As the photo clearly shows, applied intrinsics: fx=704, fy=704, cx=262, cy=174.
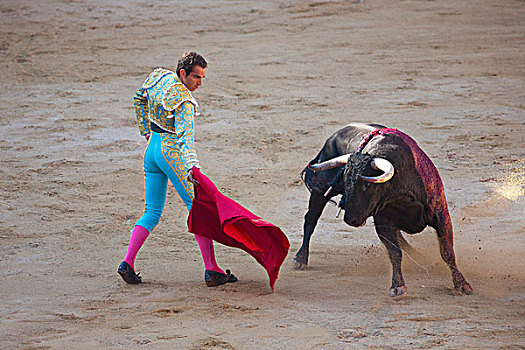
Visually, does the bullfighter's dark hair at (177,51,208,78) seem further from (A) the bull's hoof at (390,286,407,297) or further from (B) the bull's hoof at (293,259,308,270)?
(A) the bull's hoof at (390,286,407,297)

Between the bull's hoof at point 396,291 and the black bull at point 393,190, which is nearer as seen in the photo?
the black bull at point 393,190

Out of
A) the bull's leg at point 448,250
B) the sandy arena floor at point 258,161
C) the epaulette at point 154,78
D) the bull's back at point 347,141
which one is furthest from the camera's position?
the bull's back at point 347,141

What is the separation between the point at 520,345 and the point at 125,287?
2684 millimetres

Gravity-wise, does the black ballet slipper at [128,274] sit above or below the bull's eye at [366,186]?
below

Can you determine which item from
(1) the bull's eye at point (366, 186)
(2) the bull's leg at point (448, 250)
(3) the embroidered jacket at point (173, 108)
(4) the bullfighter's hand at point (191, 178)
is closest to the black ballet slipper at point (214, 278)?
(4) the bullfighter's hand at point (191, 178)

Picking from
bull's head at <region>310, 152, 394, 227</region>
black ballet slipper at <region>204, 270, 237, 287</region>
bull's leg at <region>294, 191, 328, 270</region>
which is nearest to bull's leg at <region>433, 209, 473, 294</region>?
bull's head at <region>310, 152, 394, 227</region>

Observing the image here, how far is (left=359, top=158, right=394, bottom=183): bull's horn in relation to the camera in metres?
4.50

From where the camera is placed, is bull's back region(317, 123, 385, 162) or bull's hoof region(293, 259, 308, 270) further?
bull's hoof region(293, 259, 308, 270)

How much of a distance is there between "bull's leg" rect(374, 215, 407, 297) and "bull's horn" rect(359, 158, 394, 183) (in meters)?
0.50

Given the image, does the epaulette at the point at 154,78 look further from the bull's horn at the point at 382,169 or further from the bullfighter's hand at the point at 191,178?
the bull's horn at the point at 382,169

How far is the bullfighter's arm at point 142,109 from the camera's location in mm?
4898

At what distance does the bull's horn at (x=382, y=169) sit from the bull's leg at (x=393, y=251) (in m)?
0.50

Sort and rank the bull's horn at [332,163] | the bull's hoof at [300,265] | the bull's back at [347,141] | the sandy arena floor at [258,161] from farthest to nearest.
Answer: the bull's hoof at [300,265], the bull's back at [347,141], the bull's horn at [332,163], the sandy arena floor at [258,161]

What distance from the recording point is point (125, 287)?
16.6 feet
